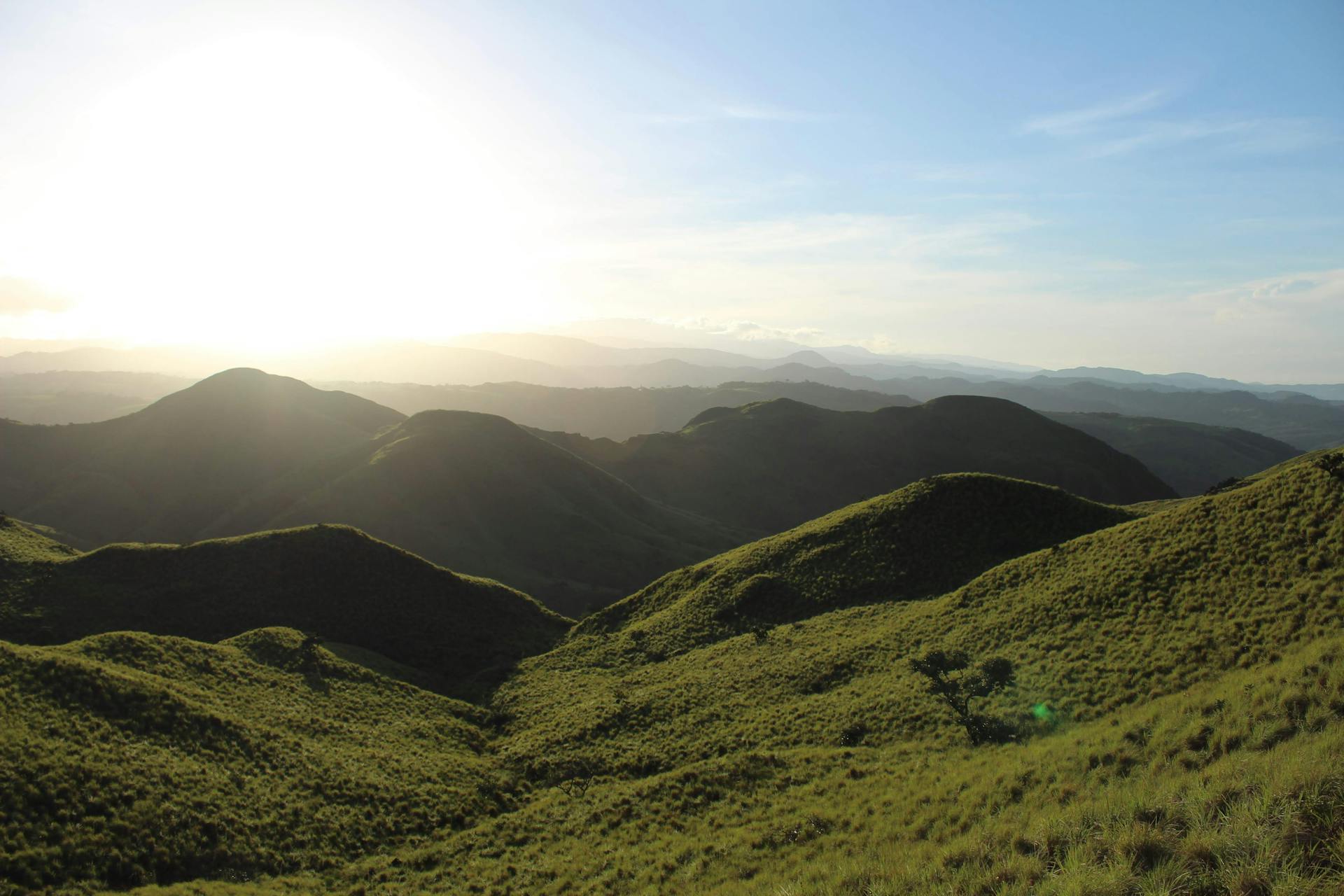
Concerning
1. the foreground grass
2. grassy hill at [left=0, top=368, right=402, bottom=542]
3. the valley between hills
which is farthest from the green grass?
the foreground grass

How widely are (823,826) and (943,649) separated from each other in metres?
15.7

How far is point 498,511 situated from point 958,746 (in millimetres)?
83520

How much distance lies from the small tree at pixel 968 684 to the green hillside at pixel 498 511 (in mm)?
52297

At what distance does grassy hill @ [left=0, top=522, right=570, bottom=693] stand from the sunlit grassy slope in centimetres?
741

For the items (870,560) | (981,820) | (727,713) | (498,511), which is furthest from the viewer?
(498,511)

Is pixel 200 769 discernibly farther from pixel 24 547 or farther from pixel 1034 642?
pixel 24 547

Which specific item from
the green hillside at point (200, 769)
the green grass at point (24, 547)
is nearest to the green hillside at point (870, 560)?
the green hillside at point (200, 769)

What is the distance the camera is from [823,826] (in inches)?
752

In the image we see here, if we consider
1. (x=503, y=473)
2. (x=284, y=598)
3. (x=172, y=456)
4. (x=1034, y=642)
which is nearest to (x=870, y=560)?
(x=1034, y=642)

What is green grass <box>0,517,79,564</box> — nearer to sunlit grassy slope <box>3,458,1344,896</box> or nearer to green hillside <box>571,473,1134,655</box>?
sunlit grassy slope <box>3,458,1344,896</box>

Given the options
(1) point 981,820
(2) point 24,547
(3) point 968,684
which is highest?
(2) point 24,547

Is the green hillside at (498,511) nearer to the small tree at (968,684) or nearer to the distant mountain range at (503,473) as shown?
the distant mountain range at (503,473)

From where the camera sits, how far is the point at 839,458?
147 meters

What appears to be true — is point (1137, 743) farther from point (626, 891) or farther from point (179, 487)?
point (179, 487)
